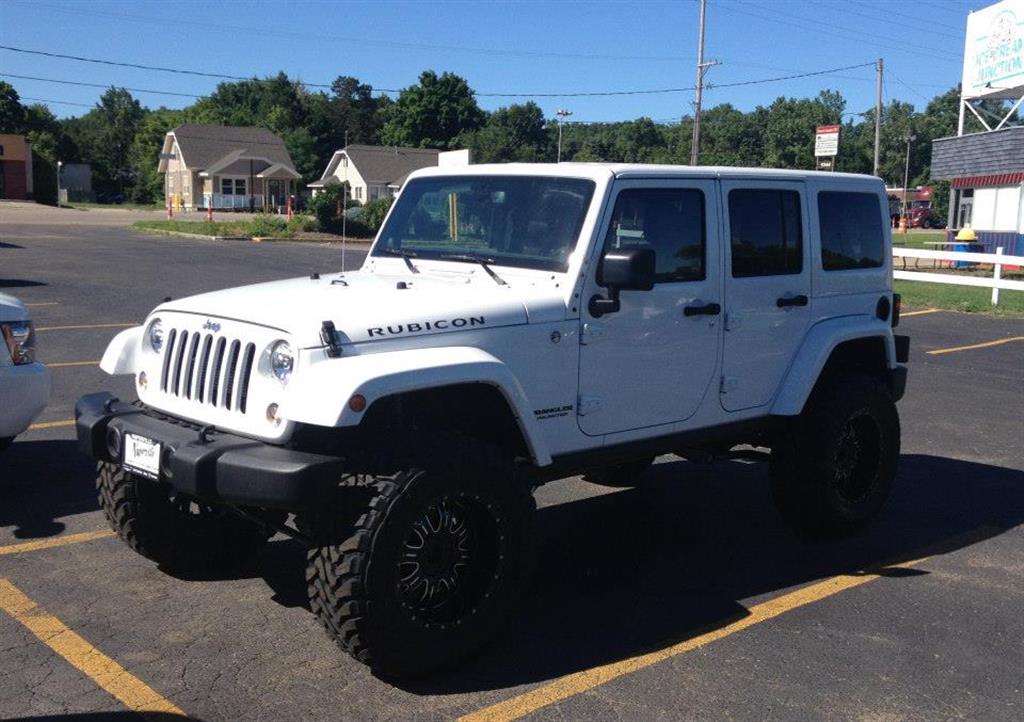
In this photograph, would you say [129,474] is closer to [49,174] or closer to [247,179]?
[247,179]

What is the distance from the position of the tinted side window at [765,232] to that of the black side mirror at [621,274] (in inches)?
39.3

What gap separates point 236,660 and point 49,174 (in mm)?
81834

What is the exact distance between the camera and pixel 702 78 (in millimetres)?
40156

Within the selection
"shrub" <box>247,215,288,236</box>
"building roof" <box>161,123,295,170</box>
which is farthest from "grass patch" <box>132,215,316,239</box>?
"building roof" <box>161,123,295,170</box>

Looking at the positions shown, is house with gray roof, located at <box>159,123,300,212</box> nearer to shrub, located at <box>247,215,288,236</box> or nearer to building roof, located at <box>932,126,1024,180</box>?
shrub, located at <box>247,215,288,236</box>

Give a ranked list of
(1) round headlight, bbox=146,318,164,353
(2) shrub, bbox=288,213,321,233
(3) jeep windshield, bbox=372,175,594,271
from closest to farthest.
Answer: (1) round headlight, bbox=146,318,164,353, (3) jeep windshield, bbox=372,175,594,271, (2) shrub, bbox=288,213,321,233

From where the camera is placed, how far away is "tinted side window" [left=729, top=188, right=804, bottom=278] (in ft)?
18.1

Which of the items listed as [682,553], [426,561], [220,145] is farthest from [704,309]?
[220,145]

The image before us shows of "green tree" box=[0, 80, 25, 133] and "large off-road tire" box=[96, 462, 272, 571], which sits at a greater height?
"green tree" box=[0, 80, 25, 133]

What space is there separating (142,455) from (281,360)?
29.5 inches

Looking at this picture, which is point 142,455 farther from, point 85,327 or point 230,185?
point 230,185

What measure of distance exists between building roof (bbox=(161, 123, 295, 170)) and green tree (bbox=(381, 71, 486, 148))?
16.7 meters

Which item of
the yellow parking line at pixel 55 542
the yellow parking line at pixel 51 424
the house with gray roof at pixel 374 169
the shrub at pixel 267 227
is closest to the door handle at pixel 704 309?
the yellow parking line at pixel 55 542

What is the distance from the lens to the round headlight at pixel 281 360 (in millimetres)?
4020
